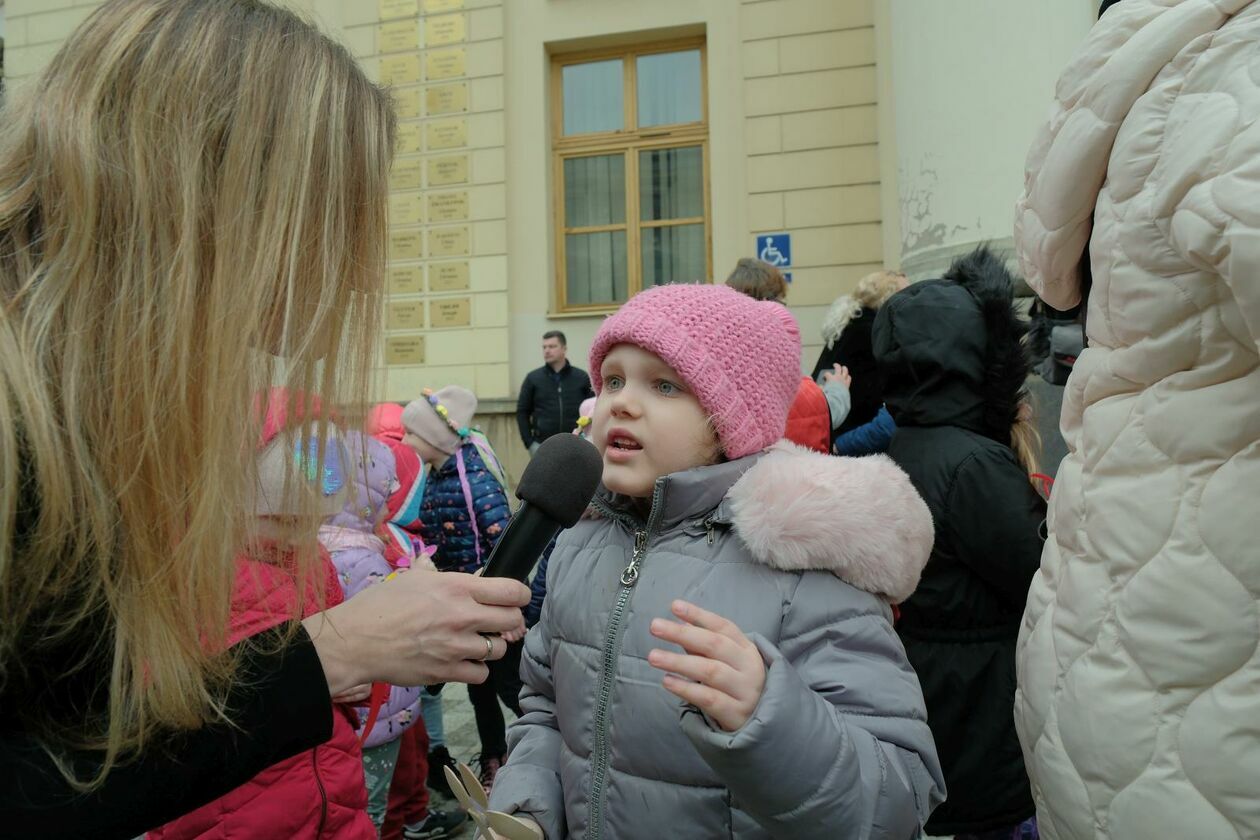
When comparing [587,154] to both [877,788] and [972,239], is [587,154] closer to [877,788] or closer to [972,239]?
[972,239]

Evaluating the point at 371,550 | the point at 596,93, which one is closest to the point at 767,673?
the point at 371,550

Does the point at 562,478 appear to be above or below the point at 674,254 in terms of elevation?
below

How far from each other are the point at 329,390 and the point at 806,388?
2.43m

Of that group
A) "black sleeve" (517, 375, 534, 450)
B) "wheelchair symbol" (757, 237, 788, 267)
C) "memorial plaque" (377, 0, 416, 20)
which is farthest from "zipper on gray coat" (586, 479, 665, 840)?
"memorial plaque" (377, 0, 416, 20)

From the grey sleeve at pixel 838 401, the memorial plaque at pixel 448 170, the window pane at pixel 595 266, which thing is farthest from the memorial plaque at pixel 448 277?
the grey sleeve at pixel 838 401

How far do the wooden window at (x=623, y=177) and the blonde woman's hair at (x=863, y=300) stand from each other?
18.3ft

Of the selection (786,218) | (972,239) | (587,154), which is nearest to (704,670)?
(972,239)

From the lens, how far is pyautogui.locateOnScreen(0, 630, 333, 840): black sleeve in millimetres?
903

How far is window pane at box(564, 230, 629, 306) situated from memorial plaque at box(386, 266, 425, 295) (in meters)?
1.54

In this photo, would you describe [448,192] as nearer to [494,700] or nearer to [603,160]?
[603,160]

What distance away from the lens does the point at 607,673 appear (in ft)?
5.28

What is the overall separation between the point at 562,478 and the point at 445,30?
377 inches

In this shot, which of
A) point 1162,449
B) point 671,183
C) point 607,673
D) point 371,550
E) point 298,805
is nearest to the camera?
point 1162,449

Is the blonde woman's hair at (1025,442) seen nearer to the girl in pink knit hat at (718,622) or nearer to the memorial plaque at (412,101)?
the girl in pink knit hat at (718,622)
